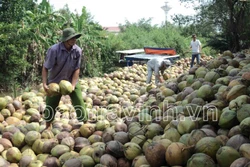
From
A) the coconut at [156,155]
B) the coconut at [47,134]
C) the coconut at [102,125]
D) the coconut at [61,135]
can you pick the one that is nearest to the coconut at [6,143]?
the coconut at [47,134]

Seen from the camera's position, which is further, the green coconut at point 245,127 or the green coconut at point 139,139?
the green coconut at point 139,139

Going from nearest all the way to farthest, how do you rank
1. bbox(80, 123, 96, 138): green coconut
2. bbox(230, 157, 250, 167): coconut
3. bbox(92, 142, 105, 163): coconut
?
1. bbox(230, 157, 250, 167): coconut
2. bbox(92, 142, 105, 163): coconut
3. bbox(80, 123, 96, 138): green coconut

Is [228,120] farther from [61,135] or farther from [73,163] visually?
[61,135]

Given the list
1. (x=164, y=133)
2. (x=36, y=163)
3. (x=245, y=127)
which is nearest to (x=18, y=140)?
(x=36, y=163)

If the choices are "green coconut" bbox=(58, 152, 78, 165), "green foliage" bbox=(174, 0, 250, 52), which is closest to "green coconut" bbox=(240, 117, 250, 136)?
"green coconut" bbox=(58, 152, 78, 165)

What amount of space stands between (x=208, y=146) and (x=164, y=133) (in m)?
0.64

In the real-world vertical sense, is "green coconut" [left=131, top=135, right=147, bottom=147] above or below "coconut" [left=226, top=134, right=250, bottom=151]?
below

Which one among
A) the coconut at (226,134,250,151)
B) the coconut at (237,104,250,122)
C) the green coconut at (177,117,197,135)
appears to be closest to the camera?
the coconut at (226,134,250,151)

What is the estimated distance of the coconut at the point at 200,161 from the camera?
2703mm

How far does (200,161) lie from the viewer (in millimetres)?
2715

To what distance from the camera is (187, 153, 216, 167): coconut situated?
2.70 m

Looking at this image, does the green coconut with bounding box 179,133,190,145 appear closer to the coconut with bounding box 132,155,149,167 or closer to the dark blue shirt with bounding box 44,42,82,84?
the coconut with bounding box 132,155,149,167

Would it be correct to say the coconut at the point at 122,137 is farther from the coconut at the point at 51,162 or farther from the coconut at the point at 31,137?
the coconut at the point at 31,137

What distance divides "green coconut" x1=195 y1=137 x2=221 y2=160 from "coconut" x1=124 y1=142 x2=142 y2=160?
0.71m
